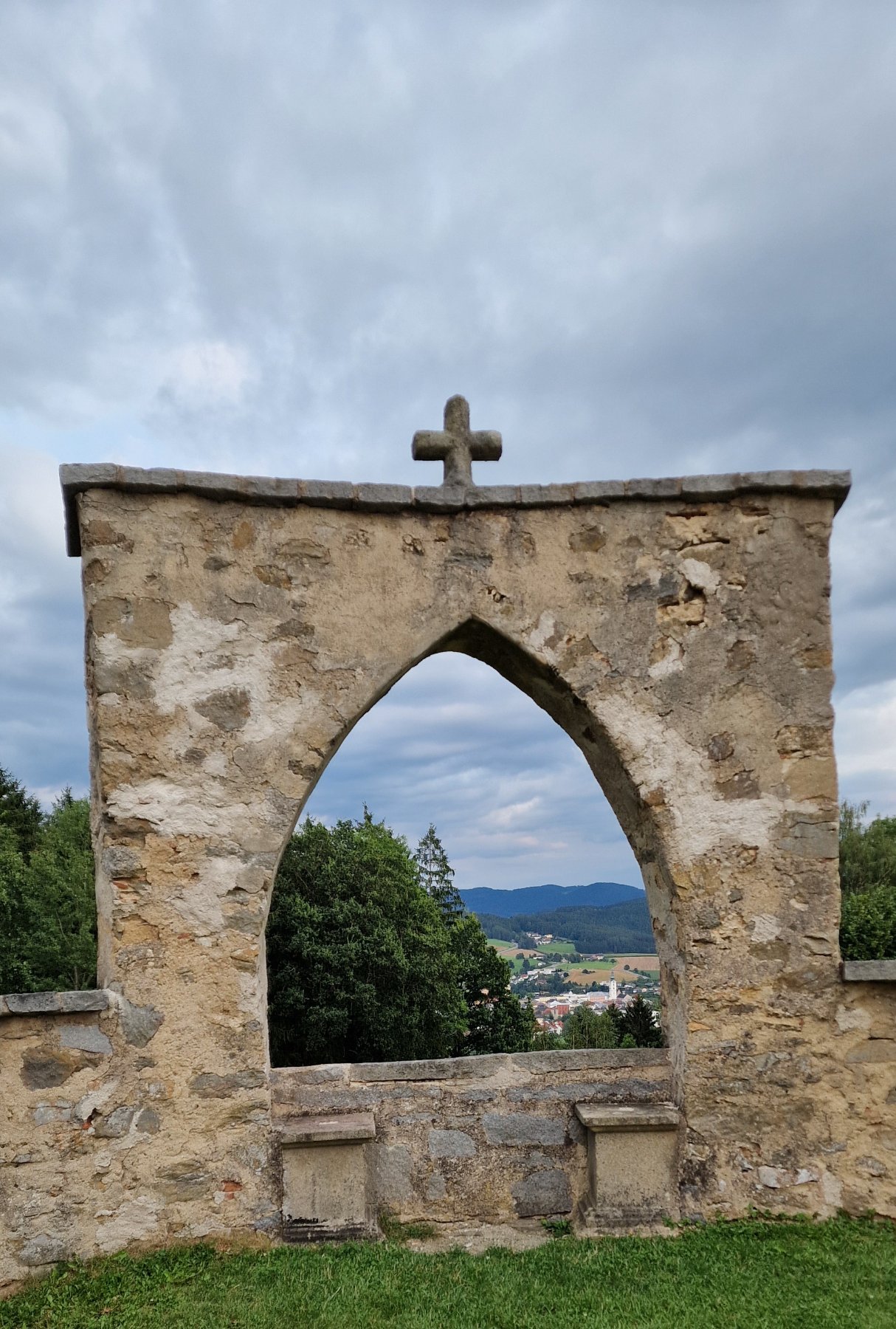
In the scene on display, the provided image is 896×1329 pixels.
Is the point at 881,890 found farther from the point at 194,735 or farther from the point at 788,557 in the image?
the point at 194,735

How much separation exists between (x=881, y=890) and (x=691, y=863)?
11.9m

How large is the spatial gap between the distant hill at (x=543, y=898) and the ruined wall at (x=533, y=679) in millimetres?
70168

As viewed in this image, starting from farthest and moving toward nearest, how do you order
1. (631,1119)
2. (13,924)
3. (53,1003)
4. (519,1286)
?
(13,924)
(631,1119)
(53,1003)
(519,1286)

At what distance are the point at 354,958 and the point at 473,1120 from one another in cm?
968

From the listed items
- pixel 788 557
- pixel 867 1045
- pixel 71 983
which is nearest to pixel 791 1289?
pixel 867 1045

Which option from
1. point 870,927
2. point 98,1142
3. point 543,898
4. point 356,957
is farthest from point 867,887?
point 543,898

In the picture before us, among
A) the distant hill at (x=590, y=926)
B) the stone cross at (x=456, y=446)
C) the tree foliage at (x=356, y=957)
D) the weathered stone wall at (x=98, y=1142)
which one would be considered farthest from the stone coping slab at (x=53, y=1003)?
the distant hill at (x=590, y=926)

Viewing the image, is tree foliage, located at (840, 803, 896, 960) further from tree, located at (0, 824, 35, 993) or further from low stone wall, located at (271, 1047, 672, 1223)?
tree, located at (0, 824, 35, 993)

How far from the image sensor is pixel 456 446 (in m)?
4.47

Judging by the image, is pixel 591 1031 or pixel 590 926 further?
pixel 590 926

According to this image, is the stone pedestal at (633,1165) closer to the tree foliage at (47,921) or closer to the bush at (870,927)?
the bush at (870,927)

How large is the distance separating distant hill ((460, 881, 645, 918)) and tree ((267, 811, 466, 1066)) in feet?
195

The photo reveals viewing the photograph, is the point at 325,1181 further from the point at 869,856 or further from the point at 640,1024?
the point at 869,856

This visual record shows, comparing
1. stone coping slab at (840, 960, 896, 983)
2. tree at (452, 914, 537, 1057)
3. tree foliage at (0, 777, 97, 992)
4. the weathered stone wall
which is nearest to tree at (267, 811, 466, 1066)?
tree at (452, 914, 537, 1057)
